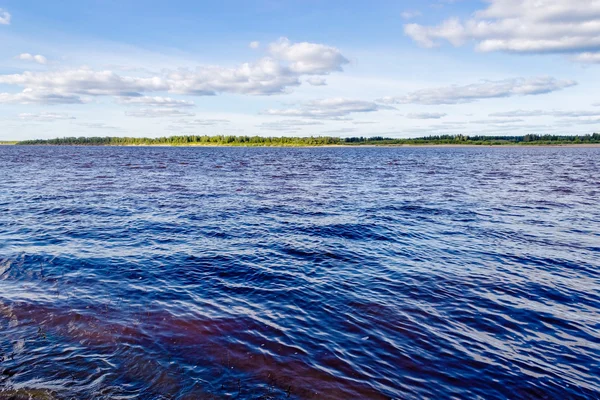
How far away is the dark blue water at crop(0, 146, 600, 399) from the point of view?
799 centimetres

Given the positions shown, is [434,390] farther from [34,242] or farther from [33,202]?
[33,202]

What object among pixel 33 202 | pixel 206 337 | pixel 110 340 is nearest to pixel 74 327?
pixel 110 340

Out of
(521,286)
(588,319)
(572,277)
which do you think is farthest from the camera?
(572,277)

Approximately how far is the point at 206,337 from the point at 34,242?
1265cm

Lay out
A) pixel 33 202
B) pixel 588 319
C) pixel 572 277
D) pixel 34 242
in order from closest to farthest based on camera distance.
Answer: pixel 588 319
pixel 572 277
pixel 34 242
pixel 33 202

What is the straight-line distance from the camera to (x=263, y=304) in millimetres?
11578

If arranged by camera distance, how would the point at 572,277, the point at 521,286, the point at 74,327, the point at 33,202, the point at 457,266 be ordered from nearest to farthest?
the point at 74,327 < the point at 521,286 < the point at 572,277 < the point at 457,266 < the point at 33,202

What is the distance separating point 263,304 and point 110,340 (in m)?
4.16

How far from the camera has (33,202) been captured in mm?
28219

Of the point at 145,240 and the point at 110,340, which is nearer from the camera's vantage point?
the point at 110,340

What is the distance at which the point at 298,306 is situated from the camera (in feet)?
37.7

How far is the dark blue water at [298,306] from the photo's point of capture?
7.99 meters

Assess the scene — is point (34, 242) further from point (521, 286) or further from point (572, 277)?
point (572, 277)

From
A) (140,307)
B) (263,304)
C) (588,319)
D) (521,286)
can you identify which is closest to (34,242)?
(140,307)
